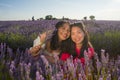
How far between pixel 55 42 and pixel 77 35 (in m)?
0.43

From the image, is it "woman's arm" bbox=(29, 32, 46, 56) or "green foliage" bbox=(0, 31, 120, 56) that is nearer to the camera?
"woman's arm" bbox=(29, 32, 46, 56)

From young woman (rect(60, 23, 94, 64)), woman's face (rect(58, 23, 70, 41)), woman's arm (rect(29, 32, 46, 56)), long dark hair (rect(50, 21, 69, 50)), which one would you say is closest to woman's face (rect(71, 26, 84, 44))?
young woman (rect(60, 23, 94, 64))

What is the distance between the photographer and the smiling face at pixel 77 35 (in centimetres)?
546

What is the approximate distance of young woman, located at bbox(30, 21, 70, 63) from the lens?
5.55 meters

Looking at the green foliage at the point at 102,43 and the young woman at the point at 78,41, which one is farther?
the green foliage at the point at 102,43

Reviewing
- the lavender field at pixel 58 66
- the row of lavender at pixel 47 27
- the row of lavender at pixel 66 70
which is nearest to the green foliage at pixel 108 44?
the lavender field at pixel 58 66

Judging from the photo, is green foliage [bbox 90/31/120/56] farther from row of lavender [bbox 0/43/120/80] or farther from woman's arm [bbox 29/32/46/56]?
row of lavender [bbox 0/43/120/80]

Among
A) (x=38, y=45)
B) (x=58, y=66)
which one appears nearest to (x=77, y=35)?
(x=38, y=45)

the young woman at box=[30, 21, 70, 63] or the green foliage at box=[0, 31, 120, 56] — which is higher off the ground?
the young woman at box=[30, 21, 70, 63]

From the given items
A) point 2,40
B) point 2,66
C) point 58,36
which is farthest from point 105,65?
point 2,40

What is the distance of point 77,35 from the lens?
18.0 feet

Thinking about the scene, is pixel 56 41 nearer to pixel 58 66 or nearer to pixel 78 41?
pixel 78 41

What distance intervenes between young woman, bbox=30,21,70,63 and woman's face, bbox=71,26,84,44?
4.3 inches

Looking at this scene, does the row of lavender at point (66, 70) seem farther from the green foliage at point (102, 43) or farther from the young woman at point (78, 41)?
the green foliage at point (102, 43)
